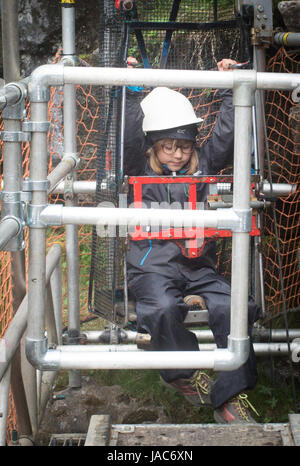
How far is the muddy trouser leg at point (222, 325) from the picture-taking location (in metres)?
2.89

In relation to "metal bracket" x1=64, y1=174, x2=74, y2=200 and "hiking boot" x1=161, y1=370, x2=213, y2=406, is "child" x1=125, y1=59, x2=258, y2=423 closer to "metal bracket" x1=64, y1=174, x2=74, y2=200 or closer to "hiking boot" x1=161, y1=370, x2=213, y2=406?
"hiking boot" x1=161, y1=370, x2=213, y2=406

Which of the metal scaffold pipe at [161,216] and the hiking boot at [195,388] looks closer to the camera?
the metal scaffold pipe at [161,216]

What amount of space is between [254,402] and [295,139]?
169 cm

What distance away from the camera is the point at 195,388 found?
318 centimetres

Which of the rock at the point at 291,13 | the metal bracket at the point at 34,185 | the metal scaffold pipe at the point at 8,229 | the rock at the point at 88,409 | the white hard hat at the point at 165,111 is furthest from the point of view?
the rock at the point at 291,13

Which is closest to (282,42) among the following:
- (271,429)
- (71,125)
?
(71,125)

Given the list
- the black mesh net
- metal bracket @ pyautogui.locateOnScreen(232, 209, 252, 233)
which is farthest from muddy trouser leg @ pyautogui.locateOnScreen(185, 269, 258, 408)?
metal bracket @ pyautogui.locateOnScreen(232, 209, 252, 233)

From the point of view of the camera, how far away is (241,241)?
2068 millimetres

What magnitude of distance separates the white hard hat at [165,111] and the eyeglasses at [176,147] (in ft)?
0.45

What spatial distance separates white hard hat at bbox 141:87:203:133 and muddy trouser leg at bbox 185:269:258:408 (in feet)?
2.57

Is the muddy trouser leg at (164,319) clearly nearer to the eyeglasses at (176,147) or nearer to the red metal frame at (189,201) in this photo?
the red metal frame at (189,201)

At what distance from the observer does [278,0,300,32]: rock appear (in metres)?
4.40

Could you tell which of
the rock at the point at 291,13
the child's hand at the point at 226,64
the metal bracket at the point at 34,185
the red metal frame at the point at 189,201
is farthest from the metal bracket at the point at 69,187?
the rock at the point at 291,13

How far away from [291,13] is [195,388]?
105 inches
